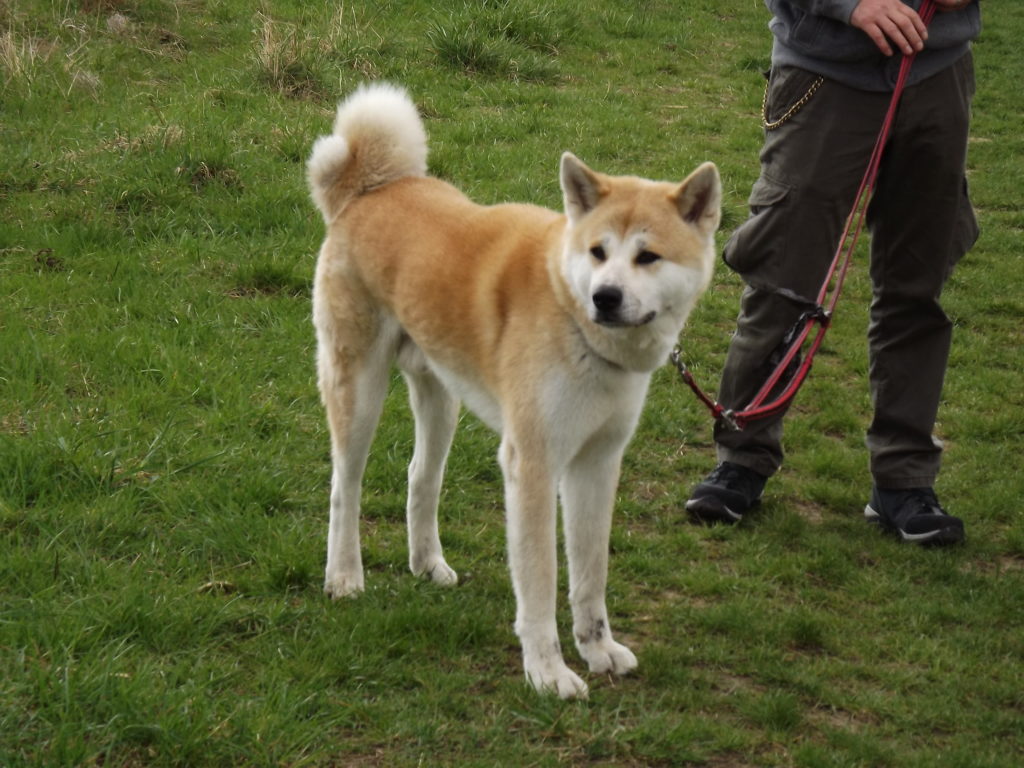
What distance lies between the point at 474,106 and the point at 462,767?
6.60m

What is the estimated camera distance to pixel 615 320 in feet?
10.4

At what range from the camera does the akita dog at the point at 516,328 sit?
330cm

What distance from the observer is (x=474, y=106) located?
348 inches

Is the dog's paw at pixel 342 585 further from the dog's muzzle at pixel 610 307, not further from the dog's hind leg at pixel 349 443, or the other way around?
the dog's muzzle at pixel 610 307

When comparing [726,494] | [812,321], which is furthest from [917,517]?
[812,321]

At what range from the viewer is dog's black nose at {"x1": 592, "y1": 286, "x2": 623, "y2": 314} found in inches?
123

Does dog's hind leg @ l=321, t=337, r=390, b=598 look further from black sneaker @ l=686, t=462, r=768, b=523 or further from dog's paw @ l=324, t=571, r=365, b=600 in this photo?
black sneaker @ l=686, t=462, r=768, b=523

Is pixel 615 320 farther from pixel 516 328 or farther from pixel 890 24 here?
pixel 890 24

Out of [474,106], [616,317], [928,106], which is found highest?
[928,106]

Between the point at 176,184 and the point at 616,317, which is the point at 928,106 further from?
the point at 176,184

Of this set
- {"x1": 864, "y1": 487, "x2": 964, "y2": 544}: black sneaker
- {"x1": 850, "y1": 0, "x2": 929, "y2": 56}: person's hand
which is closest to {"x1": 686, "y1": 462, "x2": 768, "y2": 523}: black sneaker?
{"x1": 864, "y1": 487, "x2": 964, "y2": 544}: black sneaker

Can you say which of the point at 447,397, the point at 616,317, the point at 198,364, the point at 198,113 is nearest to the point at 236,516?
the point at 447,397

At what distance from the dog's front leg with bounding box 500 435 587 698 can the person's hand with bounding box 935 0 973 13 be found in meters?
1.98

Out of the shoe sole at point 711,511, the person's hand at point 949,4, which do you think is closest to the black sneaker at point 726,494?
the shoe sole at point 711,511
